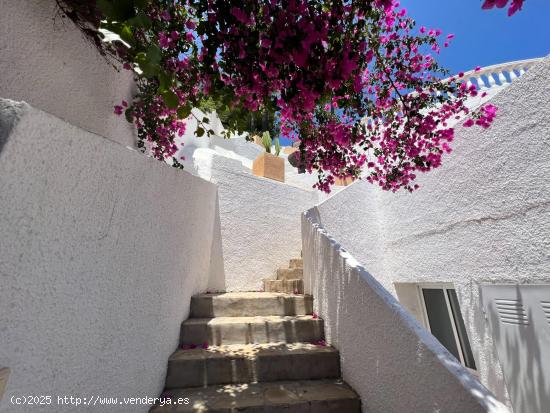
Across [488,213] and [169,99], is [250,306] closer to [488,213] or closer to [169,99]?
[169,99]

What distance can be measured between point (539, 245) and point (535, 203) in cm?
42

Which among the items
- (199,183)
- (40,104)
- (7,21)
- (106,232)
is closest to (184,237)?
(199,183)

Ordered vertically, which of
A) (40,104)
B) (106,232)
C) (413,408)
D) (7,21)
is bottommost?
(413,408)

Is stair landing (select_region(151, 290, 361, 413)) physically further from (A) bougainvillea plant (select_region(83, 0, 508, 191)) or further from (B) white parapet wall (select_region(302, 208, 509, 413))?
(A) bougainvillea plant (select_region(83, 0, 508, 191))

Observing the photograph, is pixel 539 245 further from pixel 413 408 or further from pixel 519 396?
pixel 413 408

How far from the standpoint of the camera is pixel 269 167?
21.9 ft

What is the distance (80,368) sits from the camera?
1.46 metres

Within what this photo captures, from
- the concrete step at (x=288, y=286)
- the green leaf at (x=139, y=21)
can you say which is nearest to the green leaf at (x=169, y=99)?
the green leaf at (x=139, y=21)

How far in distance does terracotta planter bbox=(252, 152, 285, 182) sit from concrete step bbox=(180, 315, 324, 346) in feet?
13.1

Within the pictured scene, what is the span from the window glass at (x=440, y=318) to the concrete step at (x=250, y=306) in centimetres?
232

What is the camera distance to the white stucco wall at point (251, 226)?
5066mm

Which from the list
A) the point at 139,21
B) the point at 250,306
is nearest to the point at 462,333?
the point at 250,306

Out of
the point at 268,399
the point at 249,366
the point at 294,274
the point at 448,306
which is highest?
the point at 294,274

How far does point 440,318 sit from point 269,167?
4.54 metres
